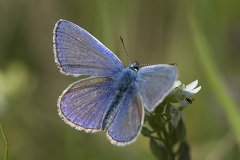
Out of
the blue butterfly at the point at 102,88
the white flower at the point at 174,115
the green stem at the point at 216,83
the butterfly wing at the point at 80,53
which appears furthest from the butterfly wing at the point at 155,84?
the green stem at the point at 216,83

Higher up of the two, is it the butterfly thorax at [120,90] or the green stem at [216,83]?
the green stem at [216,83]

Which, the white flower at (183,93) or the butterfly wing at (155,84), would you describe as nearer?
the butterfly wing at (155,84)

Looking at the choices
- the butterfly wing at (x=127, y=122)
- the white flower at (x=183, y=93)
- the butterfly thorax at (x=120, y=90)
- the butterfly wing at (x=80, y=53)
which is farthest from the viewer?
the butterfly wing at (x=80, y=53)

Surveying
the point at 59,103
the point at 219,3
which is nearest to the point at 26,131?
the point at 59,103

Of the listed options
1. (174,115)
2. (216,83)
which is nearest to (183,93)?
(174,115)

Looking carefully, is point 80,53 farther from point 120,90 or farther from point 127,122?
point 127,122

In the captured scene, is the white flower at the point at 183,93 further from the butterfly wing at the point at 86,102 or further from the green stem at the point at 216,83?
the butterfly wing at the point at 86,102

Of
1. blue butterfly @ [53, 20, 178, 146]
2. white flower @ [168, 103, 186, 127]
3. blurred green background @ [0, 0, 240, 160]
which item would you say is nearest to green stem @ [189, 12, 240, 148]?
blurred green background @ [0, 0, 240, 160]
